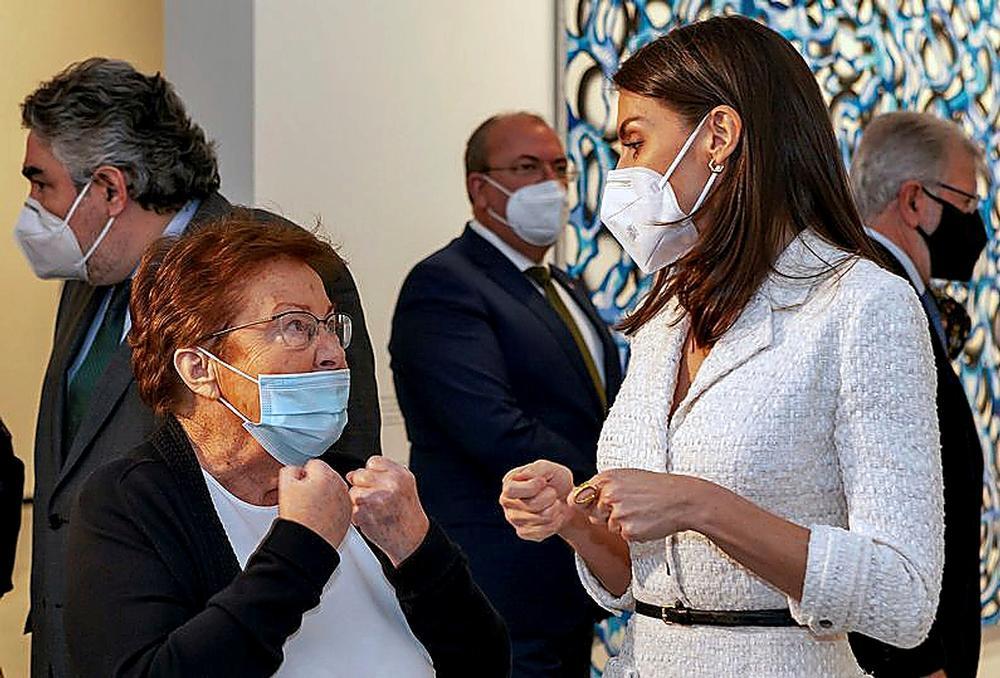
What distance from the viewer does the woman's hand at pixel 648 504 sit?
6.40 ft

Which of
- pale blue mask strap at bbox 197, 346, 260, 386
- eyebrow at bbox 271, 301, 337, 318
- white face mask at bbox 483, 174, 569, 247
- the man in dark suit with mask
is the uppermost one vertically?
eyebrow at bbox 271, 301, 337, 318

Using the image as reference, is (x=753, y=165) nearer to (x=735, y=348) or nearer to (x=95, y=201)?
(x=735, y=348)

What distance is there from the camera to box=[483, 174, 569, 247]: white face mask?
13.5 ft

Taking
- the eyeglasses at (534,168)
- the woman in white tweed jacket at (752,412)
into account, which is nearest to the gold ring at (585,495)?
the woman in white tweed jacket at (752,412)

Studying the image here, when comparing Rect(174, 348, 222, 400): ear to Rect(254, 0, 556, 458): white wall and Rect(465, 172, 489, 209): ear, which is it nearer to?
Rect(254, 0, 556, 458): white wall

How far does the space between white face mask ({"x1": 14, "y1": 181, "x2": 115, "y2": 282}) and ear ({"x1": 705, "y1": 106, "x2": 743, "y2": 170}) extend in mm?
1325

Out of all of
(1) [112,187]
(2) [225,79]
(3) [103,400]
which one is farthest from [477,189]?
(3) [103,400]

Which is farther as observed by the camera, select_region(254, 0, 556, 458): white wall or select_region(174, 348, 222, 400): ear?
select_region(254, 0, 556, 458): white wall

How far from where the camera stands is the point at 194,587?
2025 millimetres

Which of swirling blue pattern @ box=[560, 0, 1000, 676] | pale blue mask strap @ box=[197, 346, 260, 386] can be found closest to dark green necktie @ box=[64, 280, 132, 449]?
pale blue mask strap @ box=[197, 346, 260, 386]

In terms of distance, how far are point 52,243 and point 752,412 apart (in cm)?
157

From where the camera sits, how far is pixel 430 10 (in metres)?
4.48

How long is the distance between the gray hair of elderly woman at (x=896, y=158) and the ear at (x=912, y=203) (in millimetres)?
14

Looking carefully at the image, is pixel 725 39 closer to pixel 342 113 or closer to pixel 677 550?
pixel 677 550
